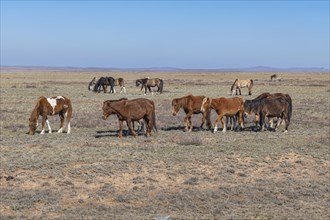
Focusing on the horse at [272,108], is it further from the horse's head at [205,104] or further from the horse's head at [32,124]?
the horse's head at [32,124]

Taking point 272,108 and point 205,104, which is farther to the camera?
point 272,108

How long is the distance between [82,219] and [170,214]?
193cm

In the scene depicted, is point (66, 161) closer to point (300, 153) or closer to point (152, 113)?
point (152, 113)

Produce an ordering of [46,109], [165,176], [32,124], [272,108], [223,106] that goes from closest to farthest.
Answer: [165,176] < [32,124] < [46,109] < [223,106] < [272,108]

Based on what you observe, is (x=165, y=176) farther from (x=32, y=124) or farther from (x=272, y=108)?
(x=272, y=108)

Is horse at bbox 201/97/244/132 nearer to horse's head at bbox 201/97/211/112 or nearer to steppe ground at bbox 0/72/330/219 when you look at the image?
horse's head at bbox 201/97/211/112

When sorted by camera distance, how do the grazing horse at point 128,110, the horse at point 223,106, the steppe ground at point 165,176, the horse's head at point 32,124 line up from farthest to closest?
the horse at point 223,106 → the horse's head at point 32,124 → the grazing horse at point 128,110 → the steppe ground at point 165,176

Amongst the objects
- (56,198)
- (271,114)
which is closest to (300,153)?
(271,114)

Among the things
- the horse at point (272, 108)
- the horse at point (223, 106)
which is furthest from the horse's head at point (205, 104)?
the horse at point (272, 108)

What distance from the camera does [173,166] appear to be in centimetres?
1344

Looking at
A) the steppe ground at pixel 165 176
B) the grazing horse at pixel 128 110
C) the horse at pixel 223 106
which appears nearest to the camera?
the steppe ground at pixel 165 176

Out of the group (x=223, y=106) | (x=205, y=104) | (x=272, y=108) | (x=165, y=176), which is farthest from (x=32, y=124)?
(x=272, y=108)

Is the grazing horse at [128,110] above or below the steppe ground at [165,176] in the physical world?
above

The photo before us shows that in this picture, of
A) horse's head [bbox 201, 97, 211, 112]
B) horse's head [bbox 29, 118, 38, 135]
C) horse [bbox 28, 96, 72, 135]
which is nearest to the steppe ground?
horse's head [bbox 29, 118, 38, 135]
